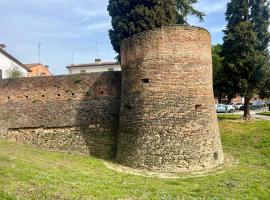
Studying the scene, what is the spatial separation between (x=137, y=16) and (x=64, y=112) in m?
9.28

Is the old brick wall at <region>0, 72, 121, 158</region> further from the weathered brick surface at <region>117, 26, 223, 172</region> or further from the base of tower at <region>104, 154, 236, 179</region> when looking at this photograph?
the base of tower at <region>104, 154, 236, 179</region>

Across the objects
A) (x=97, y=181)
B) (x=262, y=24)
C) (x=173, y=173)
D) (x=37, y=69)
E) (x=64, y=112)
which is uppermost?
(x=262, y=24)

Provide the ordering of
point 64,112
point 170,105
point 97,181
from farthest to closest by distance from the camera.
A: point 64,112 → point 170,105 → point 97,181

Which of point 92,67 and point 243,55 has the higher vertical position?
point 92,67

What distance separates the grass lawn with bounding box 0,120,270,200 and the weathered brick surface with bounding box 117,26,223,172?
1223 millimetres

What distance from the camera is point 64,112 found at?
52.0 feet

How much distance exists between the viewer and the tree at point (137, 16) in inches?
868

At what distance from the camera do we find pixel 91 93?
15.7 meters

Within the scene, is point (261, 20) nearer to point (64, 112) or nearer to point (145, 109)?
point (145, 109)

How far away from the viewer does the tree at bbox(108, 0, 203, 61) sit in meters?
22.0

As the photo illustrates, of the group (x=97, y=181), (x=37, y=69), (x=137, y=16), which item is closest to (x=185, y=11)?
(x=137, y=16)

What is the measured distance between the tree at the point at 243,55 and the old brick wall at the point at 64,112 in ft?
35.0

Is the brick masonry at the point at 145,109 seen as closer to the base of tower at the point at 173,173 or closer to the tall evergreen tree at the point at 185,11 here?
the base of tower at the point at 173,173

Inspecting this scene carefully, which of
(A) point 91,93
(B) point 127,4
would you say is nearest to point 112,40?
(B) point 127,4
